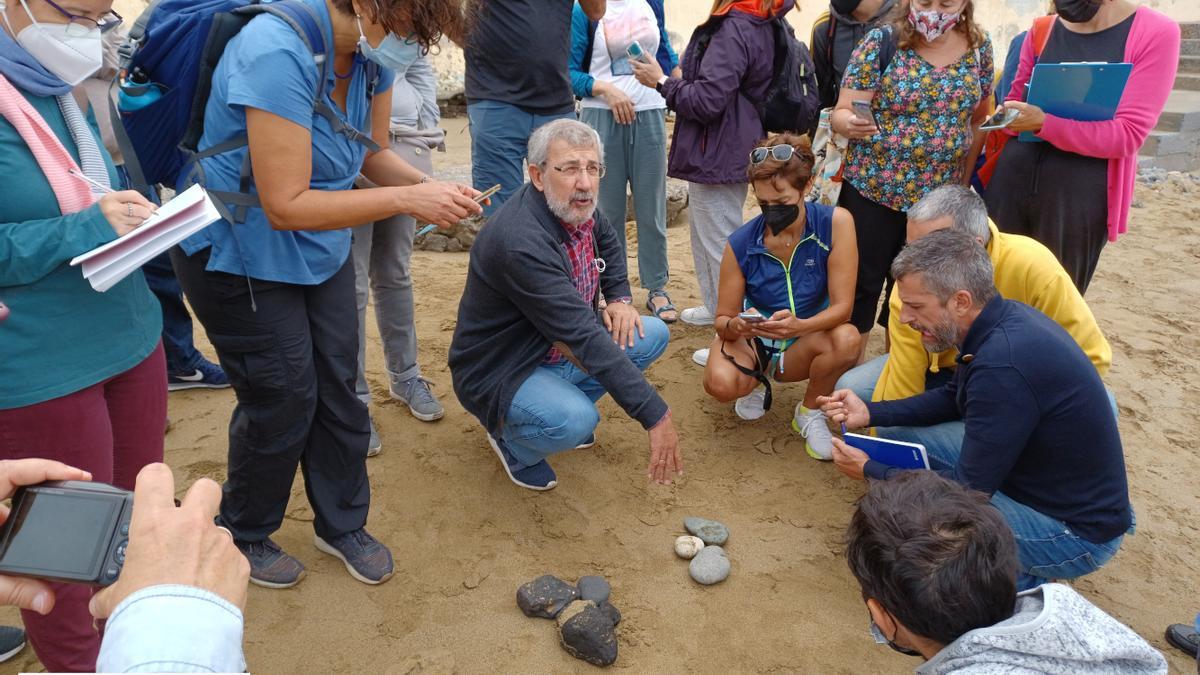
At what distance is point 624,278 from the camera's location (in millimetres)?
3443

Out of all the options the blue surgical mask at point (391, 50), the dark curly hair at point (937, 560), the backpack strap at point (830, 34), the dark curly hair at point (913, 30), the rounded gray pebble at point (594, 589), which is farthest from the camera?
the backpack strap at point (830, 34)

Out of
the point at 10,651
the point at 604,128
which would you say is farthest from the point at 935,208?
the point at 10,651

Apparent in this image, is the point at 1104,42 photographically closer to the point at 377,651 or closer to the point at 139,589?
the point at 377,651

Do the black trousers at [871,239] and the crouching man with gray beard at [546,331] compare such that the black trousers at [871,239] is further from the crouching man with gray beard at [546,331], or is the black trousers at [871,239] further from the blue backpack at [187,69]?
the blue backpack at [187,69]

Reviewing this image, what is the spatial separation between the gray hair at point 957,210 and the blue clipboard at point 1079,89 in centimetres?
77

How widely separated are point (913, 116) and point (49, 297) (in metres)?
3.15

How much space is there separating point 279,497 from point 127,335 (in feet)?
2.45

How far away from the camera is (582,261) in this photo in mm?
3096

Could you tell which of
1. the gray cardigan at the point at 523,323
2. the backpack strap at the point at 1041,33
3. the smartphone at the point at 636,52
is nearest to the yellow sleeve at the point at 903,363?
the gray cardigan at the point at 523,323

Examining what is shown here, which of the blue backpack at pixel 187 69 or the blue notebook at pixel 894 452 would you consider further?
the blue notebook at pixel 894 452

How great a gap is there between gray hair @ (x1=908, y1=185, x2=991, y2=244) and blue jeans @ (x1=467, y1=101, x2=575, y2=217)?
1.95 m

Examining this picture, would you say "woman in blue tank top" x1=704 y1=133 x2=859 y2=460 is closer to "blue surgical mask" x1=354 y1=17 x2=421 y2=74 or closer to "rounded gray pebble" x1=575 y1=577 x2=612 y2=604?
"rounded gray pebble" x1=575 y1=577 x2=612 y2=604

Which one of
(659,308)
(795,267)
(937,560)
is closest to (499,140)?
(659,308)

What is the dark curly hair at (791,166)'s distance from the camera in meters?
3.30
